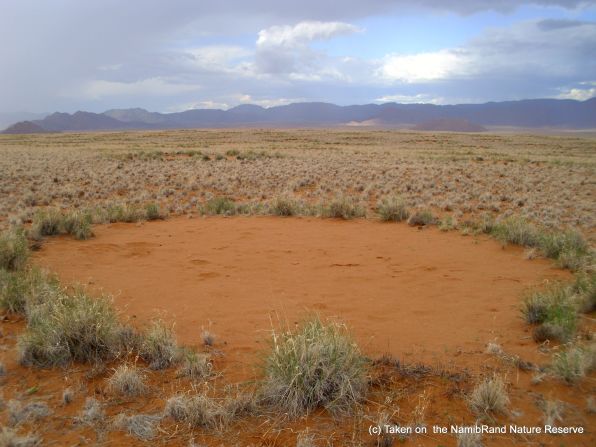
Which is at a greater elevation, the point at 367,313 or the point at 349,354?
the point at 349,354

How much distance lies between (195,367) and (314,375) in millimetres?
1319

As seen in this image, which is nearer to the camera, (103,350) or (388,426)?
(388,426)

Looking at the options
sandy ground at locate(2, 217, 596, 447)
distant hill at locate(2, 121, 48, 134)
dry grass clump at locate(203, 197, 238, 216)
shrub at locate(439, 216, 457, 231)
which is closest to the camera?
sandy ground at locate(2, 217, 596, 447)

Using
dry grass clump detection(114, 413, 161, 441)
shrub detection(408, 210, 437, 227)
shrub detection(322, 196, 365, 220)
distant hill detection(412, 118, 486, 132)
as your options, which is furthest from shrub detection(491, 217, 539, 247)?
distant hill detection(412, 118, 486, 132)

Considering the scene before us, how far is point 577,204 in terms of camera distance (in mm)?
15266

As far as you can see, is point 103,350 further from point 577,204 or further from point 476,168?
point 476,168

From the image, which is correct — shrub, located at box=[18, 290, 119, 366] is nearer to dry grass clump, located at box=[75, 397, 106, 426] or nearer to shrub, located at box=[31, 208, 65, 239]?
dry grass clump, located at box=[75, 397, 106, 426]

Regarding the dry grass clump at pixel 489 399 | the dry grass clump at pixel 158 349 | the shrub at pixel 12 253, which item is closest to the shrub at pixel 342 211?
the shrub at pixel 12 253

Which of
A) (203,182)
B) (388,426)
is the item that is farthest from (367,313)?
(203,182)

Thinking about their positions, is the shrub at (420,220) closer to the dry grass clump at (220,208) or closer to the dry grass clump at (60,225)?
the dry grass clump at (220,208)

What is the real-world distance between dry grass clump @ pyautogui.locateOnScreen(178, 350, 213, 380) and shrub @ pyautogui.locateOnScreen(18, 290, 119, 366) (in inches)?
35.1

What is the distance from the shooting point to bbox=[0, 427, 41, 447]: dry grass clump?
3432 millimetres

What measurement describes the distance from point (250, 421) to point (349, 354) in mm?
1080

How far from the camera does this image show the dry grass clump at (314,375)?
157 inches
